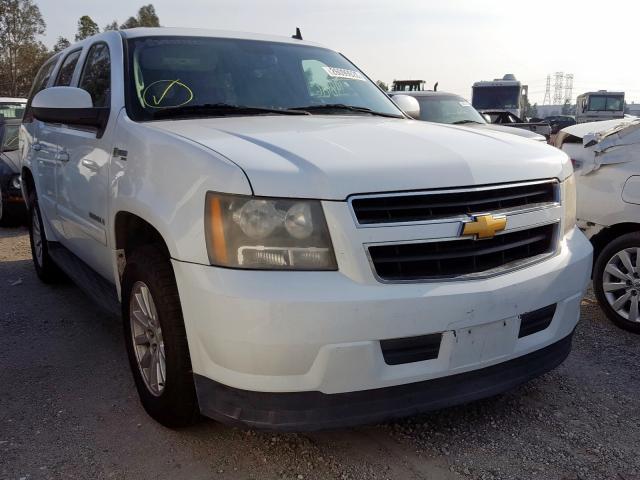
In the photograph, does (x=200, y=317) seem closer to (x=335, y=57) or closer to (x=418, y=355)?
(x=418, y=355)

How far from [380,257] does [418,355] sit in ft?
1.31

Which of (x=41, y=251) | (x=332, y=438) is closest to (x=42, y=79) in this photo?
(x=41, y=251)

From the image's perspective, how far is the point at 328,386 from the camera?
2.18 m

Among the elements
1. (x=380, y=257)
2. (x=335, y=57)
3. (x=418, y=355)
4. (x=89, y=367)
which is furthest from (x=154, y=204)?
(x=335, y=57)

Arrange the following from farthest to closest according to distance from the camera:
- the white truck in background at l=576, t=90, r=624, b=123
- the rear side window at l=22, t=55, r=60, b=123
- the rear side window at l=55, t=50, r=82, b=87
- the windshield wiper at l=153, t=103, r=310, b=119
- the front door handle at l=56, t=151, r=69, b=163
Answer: the white truck in background at l=576, t=90, r=624, b=123 → the rear side window at l=22, t=55, r=60, b=123 → the rear side window at l=55, t=50, r=82, b=87 → the front door handle at l=56, t=151, r=69, b=163 → the windshield wiper at l=153, t=103, r=310, b=119

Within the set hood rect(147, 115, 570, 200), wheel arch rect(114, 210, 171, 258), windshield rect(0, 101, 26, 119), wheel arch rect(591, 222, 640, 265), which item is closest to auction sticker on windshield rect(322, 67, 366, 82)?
hood rect(147, 115, 570, 200)

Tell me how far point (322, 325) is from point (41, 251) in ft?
13.3

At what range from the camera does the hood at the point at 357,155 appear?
7.21 ft

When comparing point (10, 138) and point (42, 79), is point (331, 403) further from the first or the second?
point (10, 138)

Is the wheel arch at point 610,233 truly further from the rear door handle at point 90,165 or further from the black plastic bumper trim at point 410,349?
the rear door handle at point 90,165

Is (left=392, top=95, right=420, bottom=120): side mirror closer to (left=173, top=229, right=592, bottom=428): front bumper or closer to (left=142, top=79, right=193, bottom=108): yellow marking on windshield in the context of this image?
(left=142, top=79, right=193, bottom=108): yellow marking on windshield

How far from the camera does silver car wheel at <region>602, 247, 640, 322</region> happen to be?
4.11 m

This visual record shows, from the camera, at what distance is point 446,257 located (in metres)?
2.29

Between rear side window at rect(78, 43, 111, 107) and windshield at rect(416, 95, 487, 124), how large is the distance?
6743mm
